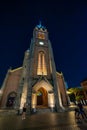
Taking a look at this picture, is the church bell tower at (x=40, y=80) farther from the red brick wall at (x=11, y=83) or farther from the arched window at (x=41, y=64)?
the red brick wall at (x=11, y=83)

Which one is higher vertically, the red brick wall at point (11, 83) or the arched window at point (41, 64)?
the arched window at point (41, 64)

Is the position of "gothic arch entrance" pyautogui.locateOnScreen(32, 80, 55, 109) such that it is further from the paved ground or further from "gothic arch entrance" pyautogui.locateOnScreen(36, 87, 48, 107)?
the paved ground

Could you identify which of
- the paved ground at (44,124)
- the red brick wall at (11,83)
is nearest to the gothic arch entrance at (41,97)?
the red brick wall at (11,83)

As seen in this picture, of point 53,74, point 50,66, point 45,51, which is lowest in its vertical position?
point 53,74

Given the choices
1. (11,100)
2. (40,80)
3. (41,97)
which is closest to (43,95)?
(41,97)

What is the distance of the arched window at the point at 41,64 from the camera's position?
19161 mm

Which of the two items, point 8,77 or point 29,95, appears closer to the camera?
point 29,95

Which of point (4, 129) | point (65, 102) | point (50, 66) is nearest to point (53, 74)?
point (50, 66)

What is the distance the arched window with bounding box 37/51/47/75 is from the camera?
1916 centimetres

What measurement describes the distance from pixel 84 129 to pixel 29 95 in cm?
1032

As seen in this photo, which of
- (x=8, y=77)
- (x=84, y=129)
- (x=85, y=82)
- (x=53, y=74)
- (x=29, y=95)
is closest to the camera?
(x=84, y=129)

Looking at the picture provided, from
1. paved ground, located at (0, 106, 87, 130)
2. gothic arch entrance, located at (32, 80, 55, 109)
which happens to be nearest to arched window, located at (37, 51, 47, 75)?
gothic arch entrance, located at (32, 80, 55, 109)

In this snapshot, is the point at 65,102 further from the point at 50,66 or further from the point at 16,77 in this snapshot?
the point at 16,77

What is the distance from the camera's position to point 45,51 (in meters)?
21.8
